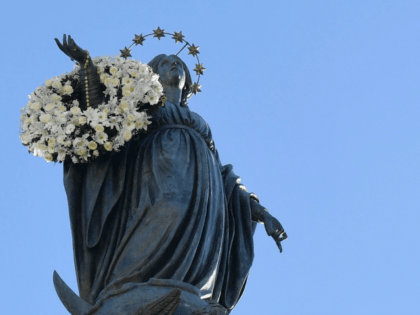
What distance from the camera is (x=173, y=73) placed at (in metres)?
11.1

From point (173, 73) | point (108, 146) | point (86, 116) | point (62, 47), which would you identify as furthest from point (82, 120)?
point (173, 73)

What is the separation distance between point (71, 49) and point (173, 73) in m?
1.71

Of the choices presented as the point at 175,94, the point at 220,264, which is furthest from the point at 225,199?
the point at 175,94

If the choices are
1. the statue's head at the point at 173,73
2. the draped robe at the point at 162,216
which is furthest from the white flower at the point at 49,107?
the statue's head at the point at 173,73

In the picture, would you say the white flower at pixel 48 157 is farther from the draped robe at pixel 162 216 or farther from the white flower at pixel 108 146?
the white flower at pixel 108 146

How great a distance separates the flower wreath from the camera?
962 centimetres

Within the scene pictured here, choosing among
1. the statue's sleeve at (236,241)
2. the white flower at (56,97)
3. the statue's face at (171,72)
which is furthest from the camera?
the statue's face at (171,72)

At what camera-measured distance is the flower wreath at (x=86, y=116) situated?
9.62 m

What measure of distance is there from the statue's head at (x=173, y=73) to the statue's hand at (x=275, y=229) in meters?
1.76

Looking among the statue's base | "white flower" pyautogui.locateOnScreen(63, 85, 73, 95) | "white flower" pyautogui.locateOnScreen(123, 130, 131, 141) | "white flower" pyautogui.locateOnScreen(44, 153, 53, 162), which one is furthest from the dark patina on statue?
"white flower" pyautogui.locateOnScreen(123, 130, 131, 141)

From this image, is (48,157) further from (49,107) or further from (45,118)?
(49,107)

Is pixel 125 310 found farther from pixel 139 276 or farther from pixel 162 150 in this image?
pixel 162 150

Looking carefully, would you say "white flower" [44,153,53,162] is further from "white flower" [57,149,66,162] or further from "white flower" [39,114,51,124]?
"white flower" [39,114,51,124]

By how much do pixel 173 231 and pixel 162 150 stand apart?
40.9 inches
